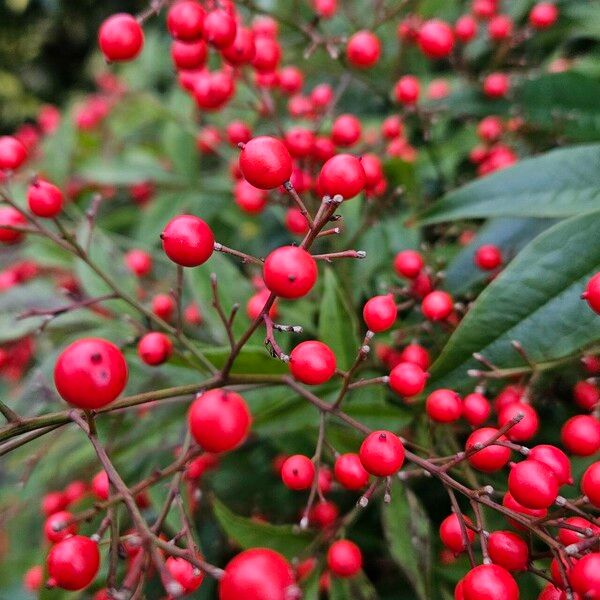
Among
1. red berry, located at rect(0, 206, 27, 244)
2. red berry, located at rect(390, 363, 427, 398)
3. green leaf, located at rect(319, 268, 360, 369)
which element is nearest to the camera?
red berry, located at rect(390, 363, 427, 398)

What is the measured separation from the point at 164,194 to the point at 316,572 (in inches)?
66.3

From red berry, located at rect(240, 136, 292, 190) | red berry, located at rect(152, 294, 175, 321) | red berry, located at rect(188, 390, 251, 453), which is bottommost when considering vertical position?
red berry, located at rect(152, 294, 175, 321)

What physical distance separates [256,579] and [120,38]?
4.62 feet

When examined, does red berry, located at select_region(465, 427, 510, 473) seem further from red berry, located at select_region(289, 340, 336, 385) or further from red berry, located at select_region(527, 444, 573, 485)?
red berry, located at select_region(289, 340, 336, 385)

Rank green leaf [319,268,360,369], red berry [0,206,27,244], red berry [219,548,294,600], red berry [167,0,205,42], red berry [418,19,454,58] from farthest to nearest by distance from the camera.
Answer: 1. red berry [418,19,454,58]
2. red berry [0,206,27,244]
3. red berry [167,0,205,42]
4. green leaf [319,268,360,369]
5. red berry [219,548,294,600]

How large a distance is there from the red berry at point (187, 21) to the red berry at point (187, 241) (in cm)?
72

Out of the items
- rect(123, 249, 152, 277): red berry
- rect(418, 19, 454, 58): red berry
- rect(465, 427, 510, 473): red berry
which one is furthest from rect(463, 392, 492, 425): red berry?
rect(123, 249, 152, 277): red berry

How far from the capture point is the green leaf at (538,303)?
1166mm

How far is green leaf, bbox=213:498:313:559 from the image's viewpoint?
52.4 inches

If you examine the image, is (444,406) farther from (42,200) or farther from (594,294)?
(42,200)

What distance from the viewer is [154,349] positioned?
1393 mm

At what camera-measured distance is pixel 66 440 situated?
187cm

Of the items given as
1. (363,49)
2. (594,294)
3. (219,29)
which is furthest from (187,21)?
(594,294)

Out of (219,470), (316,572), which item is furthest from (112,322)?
(316,572)
